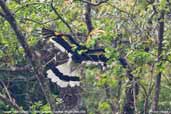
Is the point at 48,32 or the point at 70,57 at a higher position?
the point at 48,32

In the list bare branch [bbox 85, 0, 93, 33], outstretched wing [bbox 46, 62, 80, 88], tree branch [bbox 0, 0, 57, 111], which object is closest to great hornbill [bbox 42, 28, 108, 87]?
outstretched wing [bbox 46, 62, 80, 88]

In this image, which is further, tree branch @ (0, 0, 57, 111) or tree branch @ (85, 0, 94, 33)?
tree branch @ (85, 0, 94, 33)

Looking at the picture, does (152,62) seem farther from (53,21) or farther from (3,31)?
(3,31)

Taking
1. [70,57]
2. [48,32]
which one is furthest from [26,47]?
[70,57]

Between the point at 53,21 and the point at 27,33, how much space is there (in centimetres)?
18

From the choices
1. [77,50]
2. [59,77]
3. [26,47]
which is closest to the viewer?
[26,47]

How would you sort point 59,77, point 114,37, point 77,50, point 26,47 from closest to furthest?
point 26,47
point 114,37
point 77,50
point 59,77

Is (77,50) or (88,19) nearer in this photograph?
(77,50)

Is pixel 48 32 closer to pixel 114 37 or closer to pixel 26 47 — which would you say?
pixel 114 37

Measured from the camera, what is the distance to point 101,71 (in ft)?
9.95

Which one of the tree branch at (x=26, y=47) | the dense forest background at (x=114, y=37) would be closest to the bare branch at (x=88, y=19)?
the dense forest background at (x=114, y=37)

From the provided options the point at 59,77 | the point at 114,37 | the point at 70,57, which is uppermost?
the point at 114,37

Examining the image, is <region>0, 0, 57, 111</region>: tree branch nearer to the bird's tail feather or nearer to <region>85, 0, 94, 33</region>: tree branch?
the bird's tail feather

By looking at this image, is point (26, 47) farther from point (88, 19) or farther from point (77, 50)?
point (88, 19)
